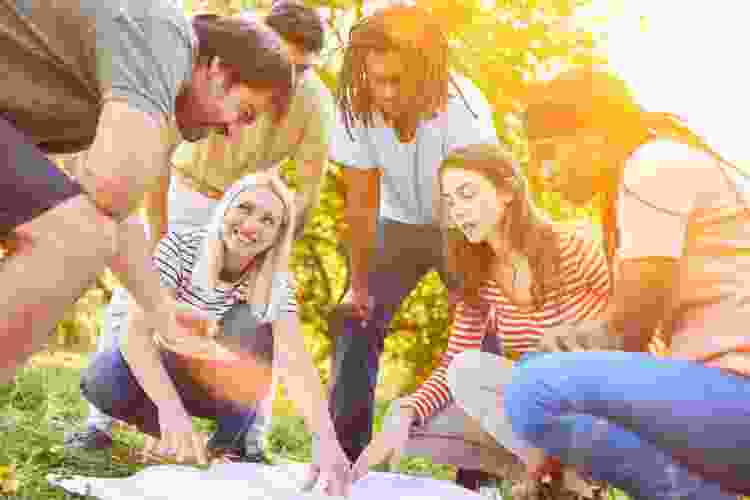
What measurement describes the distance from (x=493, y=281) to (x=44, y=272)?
152cm

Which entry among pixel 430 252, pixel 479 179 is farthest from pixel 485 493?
pixel 479 179

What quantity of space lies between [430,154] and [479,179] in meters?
0.19

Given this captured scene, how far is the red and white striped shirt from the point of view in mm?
3164

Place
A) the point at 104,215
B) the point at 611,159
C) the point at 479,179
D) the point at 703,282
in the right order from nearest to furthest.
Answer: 1. the point at 104,215
2. the point at 703,282
3. the point at 611,159
4. the point at 479,179

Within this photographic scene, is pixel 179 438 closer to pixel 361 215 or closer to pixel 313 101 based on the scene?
pixel 361 215

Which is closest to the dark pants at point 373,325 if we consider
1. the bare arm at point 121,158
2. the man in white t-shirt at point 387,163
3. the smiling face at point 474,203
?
the man in white t-shirt at point 387,163

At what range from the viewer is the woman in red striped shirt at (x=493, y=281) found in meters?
3.24

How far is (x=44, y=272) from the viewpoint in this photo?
2408 millimetres

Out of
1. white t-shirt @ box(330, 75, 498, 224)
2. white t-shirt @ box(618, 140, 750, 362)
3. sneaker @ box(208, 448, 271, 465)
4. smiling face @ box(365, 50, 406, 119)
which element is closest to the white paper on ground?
sneaker @ box(208, 448, 271, 465)

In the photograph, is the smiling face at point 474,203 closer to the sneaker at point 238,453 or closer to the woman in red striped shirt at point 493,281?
the woman in red striped shirt at point 493,281

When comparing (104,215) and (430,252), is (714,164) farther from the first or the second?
(104,215)

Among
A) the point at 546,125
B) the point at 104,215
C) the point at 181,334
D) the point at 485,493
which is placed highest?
the point at 546,125

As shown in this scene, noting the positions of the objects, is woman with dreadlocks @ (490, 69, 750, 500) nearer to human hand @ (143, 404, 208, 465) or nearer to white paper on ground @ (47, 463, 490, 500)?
white paper on ground @ (47, 463, 490, 500)

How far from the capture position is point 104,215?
2572mm
